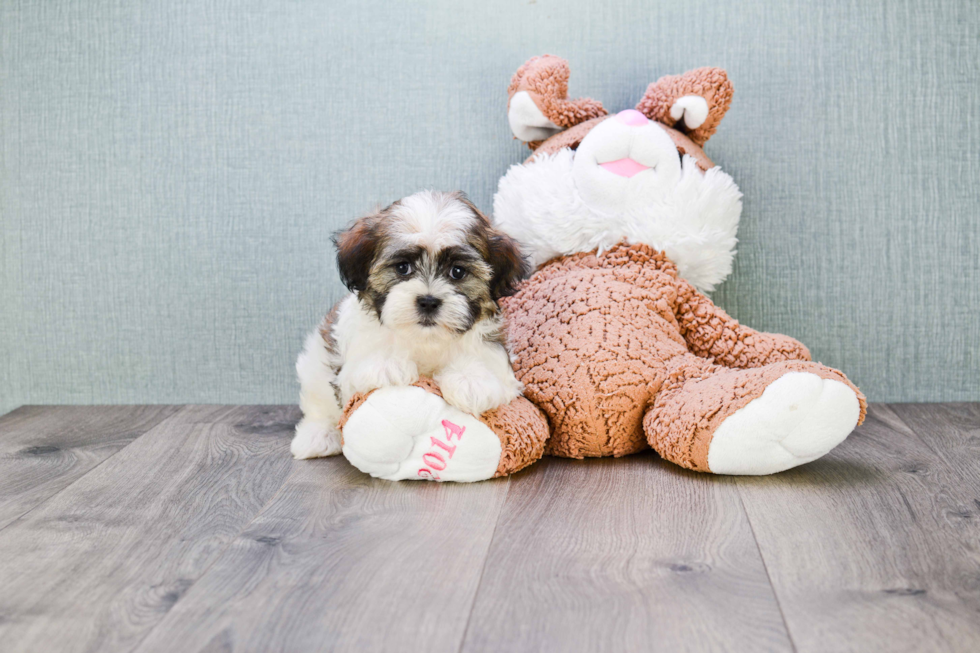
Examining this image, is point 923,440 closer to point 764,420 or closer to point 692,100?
point 764,420

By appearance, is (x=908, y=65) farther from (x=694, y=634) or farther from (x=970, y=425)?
(x=694, y=634)

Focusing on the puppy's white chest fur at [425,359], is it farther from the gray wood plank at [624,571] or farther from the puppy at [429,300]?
the gray wood plank at [624,571]

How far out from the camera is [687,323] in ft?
6.79

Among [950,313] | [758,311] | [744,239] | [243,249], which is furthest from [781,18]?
[243,249]

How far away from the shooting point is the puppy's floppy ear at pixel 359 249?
5.41 ft

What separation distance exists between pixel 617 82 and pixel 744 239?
2.01ft

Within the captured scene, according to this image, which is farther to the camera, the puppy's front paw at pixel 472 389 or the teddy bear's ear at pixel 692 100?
the teddy bear's ear at pixel 692 100

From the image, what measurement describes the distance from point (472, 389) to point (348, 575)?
0.52 meters

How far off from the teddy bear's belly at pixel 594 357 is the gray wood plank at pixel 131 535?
64 centimetres

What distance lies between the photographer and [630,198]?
2051 millimetres

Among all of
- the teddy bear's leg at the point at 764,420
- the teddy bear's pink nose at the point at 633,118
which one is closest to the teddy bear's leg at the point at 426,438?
the teddy bear's leg at the point at 764,420

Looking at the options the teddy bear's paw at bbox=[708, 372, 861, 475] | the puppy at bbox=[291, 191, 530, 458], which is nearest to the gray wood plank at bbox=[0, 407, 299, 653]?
the puppy at bbox=[291, 191, 530, 458]

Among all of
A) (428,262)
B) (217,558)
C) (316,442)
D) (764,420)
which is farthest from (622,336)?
(217,558)

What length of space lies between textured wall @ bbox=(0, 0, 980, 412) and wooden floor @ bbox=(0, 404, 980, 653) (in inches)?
22.9
